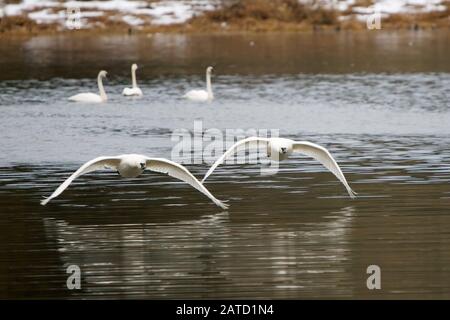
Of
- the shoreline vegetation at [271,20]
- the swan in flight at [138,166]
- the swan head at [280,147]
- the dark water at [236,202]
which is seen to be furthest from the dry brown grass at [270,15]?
the swan in flight at [138,166]

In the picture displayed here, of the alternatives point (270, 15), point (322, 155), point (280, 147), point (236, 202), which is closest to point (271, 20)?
point (270, 15)

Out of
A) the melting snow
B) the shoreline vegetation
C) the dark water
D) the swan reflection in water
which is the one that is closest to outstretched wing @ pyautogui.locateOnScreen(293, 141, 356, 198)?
the dark water

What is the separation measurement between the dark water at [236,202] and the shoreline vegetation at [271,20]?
3306 centimetres

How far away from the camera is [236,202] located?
18125 mm

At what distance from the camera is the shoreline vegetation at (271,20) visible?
72.6 meters

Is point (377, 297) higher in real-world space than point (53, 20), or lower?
higher

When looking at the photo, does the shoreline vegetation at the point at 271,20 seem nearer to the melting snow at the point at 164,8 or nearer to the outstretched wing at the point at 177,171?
the melting snow at the point at 164,8

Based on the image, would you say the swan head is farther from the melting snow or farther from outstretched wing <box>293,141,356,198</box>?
the melting snow
